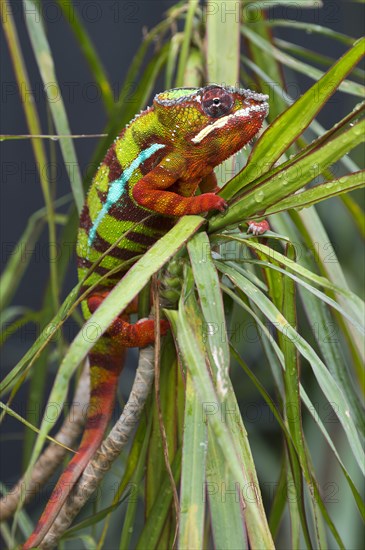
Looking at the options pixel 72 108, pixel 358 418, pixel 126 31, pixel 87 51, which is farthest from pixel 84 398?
pixel 126 31

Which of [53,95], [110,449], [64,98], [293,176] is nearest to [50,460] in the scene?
[110,449]

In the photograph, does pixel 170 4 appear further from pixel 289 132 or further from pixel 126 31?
pixel 289 132

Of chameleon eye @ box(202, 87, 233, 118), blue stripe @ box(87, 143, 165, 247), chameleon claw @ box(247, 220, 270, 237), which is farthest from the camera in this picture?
blue stripe @ box(87, 143, 165, 247)

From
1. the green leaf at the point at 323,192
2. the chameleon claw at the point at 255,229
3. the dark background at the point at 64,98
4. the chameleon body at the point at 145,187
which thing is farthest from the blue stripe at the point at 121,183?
the dark background at the point at 64,98

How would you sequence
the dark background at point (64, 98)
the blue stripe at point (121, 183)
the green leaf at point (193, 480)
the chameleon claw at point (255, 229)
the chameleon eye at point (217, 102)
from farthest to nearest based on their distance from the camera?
1. the dark background at point (64, 98)
2. the blue stripe at point (121, 183)
3. the chameleon eye at point (217, 102)
4. the chameleon claw at point (255, 229)
5. the green leaf at point (193, 480)

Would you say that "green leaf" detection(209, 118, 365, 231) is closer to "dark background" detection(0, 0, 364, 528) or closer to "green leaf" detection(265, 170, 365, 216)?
"green leaf" detection(265, 170, 365, 216)

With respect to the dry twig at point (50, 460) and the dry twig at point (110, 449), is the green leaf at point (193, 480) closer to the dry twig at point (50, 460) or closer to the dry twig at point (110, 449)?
the dry twig at point (110, 449)

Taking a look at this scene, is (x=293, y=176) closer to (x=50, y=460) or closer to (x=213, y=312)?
(x=213, y=312)

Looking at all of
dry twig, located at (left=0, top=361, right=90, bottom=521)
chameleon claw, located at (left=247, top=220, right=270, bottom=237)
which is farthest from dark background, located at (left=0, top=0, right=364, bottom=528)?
chameleon claw, located at (left=247, top=220, right=270, bottom=237)
